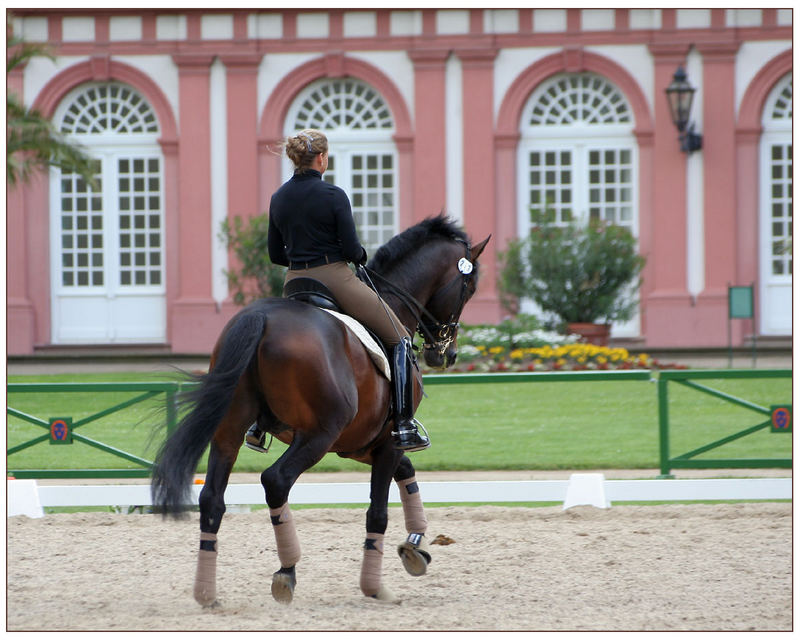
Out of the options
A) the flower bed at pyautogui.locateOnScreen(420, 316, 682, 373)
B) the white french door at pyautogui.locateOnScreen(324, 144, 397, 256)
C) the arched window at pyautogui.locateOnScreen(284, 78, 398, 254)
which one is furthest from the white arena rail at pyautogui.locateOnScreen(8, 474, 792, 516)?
the white french door at pyautogui.locateOnScreen(324, 144, 397, 256)

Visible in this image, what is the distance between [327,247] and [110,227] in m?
16.1

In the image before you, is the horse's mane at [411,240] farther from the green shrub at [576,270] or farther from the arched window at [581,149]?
the arched window at [581,149]

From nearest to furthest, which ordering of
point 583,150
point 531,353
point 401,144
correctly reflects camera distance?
point 531,353, point 583,150, point 401,144

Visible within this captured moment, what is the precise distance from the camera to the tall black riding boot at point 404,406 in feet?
18.6

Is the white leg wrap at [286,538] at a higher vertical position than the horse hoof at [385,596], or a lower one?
higher

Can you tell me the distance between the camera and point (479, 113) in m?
20.5

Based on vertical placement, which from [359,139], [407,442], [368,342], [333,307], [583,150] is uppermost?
[359,139]

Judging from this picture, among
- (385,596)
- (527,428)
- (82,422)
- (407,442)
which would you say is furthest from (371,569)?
(527,428)

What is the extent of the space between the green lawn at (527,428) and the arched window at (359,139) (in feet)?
25.0

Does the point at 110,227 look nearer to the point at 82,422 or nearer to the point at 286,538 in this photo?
the point at 82,422

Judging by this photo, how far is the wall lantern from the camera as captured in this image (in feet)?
63.2

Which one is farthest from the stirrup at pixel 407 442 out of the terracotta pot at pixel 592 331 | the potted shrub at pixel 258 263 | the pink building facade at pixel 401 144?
the pink building facade at pixel 401 144

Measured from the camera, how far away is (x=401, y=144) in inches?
814
